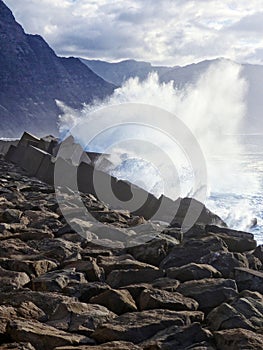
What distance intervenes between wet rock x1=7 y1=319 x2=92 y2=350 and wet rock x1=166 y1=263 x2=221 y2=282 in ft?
4.14

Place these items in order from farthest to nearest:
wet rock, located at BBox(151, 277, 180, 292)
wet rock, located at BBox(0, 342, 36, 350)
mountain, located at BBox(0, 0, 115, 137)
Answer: mountain, located at BBox(0, 0, 115, 137) → wet rock, located at BBox(151, 277, 180, 292) → wet rock, located at BBox(0, 342, 36, 350)

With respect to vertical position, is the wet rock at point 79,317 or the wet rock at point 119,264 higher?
the wet rock at point 119,264

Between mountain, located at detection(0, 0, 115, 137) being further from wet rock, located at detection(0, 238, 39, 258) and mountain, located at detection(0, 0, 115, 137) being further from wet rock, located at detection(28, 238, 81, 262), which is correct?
wet rock, located at detection(0, 238, 39, 258)

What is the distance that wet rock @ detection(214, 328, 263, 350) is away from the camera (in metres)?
2.89

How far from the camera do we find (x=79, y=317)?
3248mm

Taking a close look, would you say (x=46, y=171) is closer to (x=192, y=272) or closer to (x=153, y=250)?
(x=153, y=250)

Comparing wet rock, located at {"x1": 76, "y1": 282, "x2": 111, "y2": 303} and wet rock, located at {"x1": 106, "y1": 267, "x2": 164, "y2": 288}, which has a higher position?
wet rock, located at {"x1": 106, "y1": 267, "x2": 164, "y2": 288}

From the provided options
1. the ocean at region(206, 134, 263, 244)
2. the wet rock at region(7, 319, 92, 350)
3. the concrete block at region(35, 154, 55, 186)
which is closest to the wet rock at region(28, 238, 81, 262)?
the wet rock at region(7, 319, 92, 350)

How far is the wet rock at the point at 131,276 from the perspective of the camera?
3973 mm

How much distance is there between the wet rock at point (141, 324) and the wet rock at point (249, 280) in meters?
0.77

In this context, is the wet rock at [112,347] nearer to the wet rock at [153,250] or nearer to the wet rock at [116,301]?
the wet rock at [116,301]

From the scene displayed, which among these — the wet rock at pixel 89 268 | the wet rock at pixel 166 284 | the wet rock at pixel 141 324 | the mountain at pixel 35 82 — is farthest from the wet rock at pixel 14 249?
the mountain at pixel 35 82

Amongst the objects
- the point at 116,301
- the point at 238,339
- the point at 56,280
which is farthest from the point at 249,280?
the point at 56,280

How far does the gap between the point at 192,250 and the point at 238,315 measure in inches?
59.3
